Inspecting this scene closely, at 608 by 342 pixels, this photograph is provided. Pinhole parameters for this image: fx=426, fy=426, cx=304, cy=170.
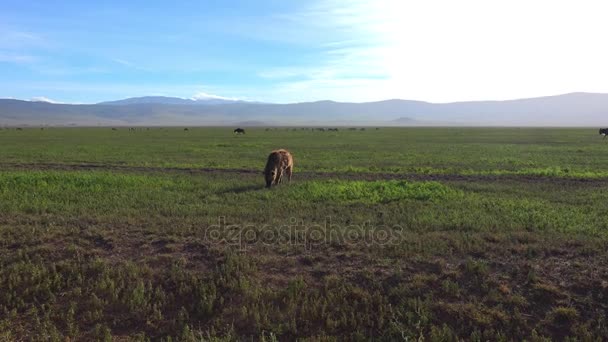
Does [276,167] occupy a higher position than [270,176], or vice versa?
[276,167]

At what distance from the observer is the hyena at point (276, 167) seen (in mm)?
15125

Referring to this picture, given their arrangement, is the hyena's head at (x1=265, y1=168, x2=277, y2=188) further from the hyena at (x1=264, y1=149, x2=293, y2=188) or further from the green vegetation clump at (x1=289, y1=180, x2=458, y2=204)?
the green vegetation clump at (x1=289, y1=180, x2=458, y2=204)

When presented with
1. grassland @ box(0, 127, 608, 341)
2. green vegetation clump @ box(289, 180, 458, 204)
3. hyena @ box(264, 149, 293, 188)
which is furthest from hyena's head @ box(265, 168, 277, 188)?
grassland @ box(0, 127, 608, 341)

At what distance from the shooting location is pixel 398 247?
8031 millimetres

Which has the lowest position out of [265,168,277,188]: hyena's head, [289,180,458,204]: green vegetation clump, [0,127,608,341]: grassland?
[0,127,608,341]: grassland

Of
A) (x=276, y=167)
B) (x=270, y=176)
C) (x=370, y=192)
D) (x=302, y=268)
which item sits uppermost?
(x=276, y=167)

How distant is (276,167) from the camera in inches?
608

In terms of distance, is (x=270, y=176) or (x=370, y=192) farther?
(x=270, y=176)

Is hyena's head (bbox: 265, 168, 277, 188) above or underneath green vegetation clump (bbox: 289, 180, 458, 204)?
above

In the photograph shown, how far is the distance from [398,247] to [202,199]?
22.2 ft

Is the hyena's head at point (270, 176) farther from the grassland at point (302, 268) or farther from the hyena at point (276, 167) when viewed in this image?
the grassland at point (302, 268)

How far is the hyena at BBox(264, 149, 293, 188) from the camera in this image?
15125 millimetres

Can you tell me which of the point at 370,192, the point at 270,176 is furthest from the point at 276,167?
the point at 370,192

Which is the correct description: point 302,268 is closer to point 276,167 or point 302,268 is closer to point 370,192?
point 370,192
